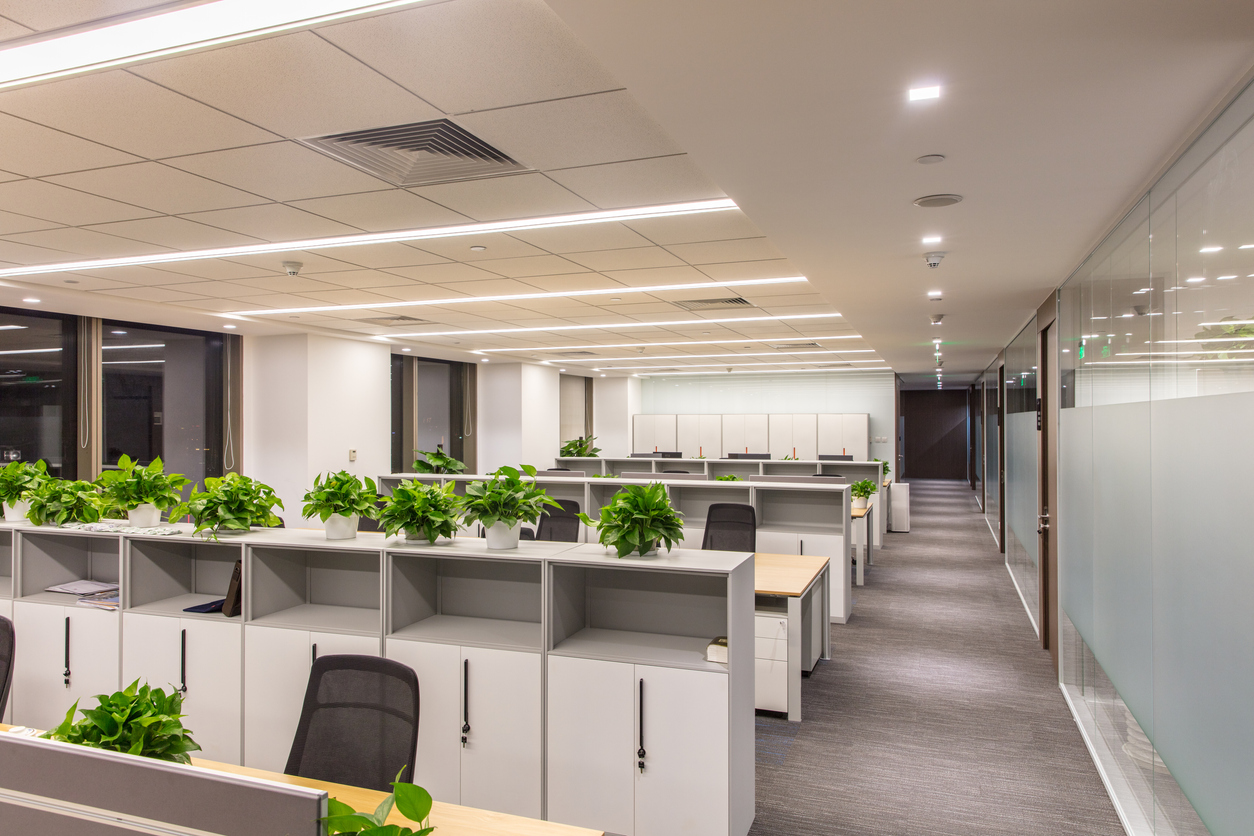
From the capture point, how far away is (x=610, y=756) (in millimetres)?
2744

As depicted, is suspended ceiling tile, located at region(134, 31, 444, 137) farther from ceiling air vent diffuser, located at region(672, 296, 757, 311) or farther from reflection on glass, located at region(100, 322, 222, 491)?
reflection on glass, located at region(100, 322, 222, 491)

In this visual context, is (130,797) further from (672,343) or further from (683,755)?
(672,343)

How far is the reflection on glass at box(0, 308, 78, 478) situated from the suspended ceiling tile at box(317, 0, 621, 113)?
6234 mm

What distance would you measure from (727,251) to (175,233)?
125 inches

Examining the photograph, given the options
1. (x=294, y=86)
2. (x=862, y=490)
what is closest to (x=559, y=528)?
(x=294, y=86)

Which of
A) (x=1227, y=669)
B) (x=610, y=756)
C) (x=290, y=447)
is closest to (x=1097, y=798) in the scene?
(x=1227, y=669)

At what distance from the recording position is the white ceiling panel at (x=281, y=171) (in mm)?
2934

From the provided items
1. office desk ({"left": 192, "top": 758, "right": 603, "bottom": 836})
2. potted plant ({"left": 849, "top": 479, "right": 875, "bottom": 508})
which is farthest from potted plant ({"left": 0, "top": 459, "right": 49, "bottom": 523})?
potted plant ({"left": 849, "top": 479, "right": 875, "bottom": 508})

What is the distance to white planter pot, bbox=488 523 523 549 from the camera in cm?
301

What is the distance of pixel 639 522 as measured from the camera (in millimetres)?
2875

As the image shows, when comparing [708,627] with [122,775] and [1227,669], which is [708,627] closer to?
[1227,669]

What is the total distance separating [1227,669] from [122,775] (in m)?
2.39

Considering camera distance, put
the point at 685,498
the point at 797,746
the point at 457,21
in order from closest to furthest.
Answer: the point at 457,21 < the point at 797,746 < the point at 685,498

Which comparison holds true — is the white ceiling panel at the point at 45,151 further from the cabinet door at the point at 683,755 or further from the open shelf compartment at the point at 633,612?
the cabinet door at the point at 683,755
